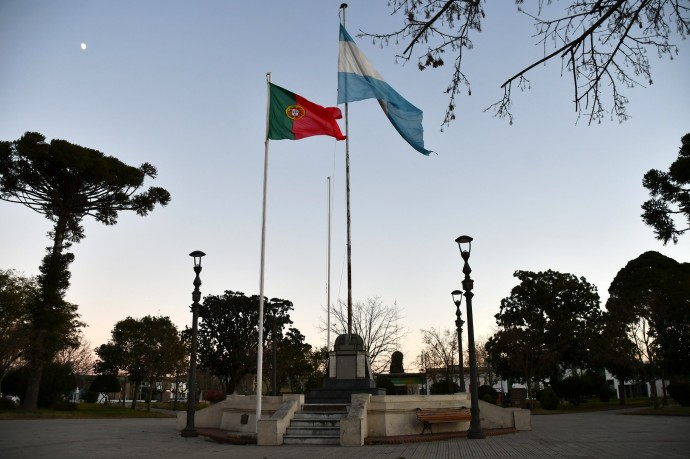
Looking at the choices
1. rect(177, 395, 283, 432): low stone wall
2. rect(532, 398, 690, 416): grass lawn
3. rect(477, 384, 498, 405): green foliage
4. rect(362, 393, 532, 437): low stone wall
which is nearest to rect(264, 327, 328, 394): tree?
rect(477, 384, 498, 405): green foliage

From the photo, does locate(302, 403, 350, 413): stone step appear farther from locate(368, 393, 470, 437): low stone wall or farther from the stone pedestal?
locate(368, 393, 470, 437): low stone wall

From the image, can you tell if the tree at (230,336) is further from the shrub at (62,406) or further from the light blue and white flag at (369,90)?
the light blue and white flag at (369,90)

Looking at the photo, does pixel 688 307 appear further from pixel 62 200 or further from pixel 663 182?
pixel 62 200

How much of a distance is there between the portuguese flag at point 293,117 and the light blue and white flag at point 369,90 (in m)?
1.27

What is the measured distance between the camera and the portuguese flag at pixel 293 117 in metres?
15.9

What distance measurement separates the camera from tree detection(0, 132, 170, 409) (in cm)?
2844

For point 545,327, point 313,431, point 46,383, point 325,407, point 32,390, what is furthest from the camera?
point 545,327

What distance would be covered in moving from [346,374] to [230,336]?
36.2m

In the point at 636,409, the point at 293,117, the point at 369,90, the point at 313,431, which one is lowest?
the point at 636,409

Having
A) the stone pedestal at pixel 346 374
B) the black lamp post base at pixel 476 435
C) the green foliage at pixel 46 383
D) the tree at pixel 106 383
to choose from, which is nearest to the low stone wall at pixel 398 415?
the black lamp post base at pixel 476 435

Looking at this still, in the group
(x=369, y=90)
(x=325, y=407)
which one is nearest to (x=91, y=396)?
(x=325, y=407)

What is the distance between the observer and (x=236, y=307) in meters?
52.8

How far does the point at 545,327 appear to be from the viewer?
41469 mm

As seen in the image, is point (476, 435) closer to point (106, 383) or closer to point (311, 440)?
point (311, 440)
